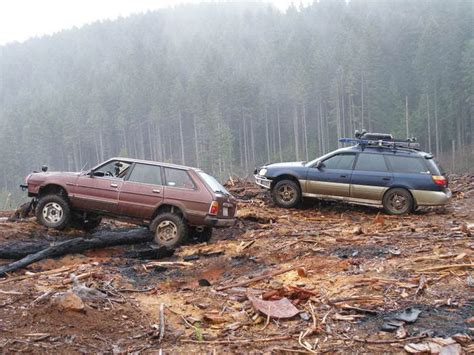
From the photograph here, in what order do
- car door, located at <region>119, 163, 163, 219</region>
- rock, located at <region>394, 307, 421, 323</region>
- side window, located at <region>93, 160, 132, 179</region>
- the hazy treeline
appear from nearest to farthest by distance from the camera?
rock, located at <region>394, 307, 421, 323</region>
car door, located at <region>119, 163, 163, 219</region>
side window, located at <region>93, 160, 132, 179</region>
the hazy treeline

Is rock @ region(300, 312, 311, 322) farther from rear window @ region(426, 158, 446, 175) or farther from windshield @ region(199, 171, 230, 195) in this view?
rear window @ region(426, 158, 446, 175)

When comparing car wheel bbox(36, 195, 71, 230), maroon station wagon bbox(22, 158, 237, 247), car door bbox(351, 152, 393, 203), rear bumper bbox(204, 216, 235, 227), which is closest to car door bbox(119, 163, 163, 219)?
maroon station wagon bbox(22, 158, 237, 247)

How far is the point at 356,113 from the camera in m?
56.8

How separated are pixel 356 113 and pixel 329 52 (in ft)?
49.2

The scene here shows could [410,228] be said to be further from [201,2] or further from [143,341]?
[201,2]

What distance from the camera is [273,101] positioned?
67.4 meters

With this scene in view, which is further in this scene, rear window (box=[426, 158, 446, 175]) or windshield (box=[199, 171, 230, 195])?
rear window (box=[426, 158, 446, 175])

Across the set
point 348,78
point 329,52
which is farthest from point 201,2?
point 348,78

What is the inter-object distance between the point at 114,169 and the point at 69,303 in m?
5.93

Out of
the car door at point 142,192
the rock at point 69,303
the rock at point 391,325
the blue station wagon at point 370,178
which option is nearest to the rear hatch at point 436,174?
the blue station wagon at point 370,178

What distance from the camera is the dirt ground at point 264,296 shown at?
12.7ft

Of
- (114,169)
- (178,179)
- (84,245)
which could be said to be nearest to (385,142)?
(178,179)

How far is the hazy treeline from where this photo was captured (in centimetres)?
5481

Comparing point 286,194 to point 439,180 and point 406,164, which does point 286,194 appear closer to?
point 406,164
